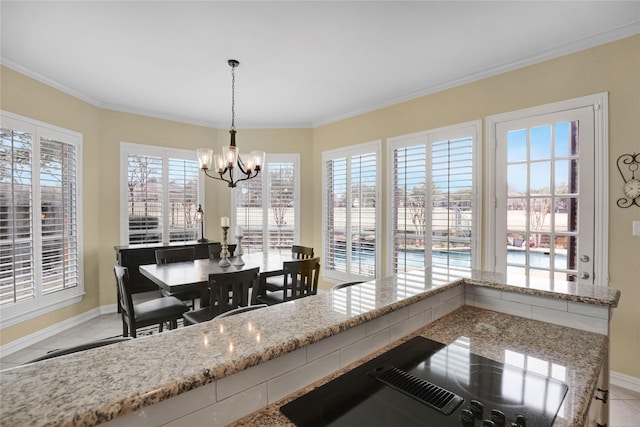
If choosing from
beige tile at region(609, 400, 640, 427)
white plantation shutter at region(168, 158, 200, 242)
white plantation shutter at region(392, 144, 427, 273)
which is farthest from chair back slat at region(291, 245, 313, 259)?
beige tile at region(609, 400, 640, 427)

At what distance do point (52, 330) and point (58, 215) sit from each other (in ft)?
4.26

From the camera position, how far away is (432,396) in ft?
2.85

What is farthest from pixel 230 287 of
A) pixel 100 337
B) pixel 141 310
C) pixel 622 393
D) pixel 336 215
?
pixel 622 393

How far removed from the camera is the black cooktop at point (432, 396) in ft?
2.54

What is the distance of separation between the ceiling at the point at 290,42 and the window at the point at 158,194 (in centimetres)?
94

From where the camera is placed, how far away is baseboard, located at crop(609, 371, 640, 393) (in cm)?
241

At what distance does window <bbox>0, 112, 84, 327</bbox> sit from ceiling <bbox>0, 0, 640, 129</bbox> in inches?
26.4

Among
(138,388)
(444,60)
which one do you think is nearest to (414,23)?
(444,60)

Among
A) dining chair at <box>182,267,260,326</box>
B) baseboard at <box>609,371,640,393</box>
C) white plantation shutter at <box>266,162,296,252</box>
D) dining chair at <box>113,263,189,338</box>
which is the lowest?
baseboard at <box>609,371,640,393</box>

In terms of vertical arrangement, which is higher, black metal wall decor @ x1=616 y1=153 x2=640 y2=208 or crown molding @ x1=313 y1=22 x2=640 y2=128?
crown molding @ x1=313 y1=22 x2=640 y2=128

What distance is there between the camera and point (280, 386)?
83 centimetres

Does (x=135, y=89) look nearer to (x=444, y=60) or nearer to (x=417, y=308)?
(x=444, y=60)

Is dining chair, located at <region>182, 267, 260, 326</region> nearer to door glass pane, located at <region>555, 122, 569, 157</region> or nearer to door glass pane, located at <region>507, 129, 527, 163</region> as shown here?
door glass pane, located at <region>507, 129, 527, 163</region>

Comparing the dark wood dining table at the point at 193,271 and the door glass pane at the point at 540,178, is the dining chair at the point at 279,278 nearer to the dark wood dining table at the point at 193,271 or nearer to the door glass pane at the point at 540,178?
the dark wood dining table at the point at 193,271
